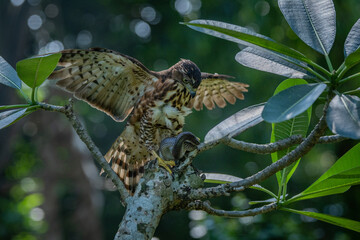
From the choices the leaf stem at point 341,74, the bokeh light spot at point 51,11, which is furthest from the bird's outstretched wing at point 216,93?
the bokeh light spot at point 51,11

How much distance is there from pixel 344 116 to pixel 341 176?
0.47m

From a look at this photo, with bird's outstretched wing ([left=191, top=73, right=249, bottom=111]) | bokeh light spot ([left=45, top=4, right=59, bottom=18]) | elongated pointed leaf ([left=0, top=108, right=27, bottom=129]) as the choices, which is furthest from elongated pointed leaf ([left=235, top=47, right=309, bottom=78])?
bokeh light spot ([left=45, top=4, right=59, bottom=18])

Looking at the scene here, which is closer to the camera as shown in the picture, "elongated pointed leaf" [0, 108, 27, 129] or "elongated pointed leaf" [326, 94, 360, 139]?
"elongated pointed leaf" [326, 94, 360, 139]

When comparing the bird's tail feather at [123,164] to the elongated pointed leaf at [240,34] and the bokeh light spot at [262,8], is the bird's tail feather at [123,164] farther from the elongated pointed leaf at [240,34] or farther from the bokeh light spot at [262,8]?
the bokeh light spot at [262,8]

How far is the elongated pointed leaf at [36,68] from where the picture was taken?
1.49m

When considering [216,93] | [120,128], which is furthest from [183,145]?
[120,128]

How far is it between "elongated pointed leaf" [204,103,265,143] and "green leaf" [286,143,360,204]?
1.16 feet

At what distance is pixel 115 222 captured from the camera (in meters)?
7.95

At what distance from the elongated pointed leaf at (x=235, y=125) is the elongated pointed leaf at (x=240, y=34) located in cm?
24

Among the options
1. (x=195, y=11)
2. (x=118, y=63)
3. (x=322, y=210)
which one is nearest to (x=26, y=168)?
(x=195, y=11)

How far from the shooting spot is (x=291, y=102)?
4.07 feet

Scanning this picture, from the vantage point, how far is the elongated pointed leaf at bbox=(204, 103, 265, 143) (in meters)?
1.43

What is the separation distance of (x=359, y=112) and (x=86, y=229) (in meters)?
6.29

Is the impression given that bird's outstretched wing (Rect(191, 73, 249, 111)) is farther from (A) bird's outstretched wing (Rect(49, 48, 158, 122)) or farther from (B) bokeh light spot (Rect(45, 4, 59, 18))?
(B) bokeh light spot (Rect(45, 4, 59, 18))
